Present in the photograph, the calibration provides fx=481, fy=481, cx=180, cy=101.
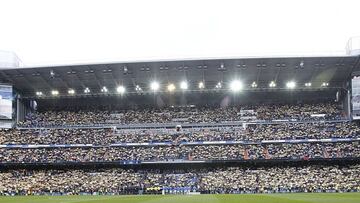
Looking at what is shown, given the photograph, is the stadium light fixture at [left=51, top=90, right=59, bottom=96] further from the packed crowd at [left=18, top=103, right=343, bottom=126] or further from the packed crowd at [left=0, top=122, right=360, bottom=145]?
the packed crowd at [left=0, top=122, right=360, bottom=145]

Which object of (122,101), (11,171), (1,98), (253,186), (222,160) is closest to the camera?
(253,186)

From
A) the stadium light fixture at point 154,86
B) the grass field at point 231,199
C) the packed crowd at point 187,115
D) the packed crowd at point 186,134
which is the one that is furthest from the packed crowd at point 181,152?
the grass field at point 231,199

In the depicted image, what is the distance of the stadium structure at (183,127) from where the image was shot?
74.5 m

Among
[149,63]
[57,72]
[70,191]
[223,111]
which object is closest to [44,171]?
[70,191]

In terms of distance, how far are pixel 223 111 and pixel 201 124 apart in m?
6.15

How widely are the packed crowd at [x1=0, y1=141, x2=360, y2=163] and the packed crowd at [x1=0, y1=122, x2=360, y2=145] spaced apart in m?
1.93

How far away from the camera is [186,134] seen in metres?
87.0

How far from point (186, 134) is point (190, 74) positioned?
35.8 ft

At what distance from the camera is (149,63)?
80875 millimetres

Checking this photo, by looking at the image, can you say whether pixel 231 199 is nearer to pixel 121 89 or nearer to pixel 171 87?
pixel 171 87

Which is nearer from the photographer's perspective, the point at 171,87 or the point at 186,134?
the point at 186,134

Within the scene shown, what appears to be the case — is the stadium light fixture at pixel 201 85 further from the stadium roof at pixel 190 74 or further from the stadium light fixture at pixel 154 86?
the stadium light fixture at pixel 154 86

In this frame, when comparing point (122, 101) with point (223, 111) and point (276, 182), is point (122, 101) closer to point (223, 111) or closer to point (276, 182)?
point (223, 111)

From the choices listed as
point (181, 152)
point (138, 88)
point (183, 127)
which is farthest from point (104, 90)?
point (181, 152)
